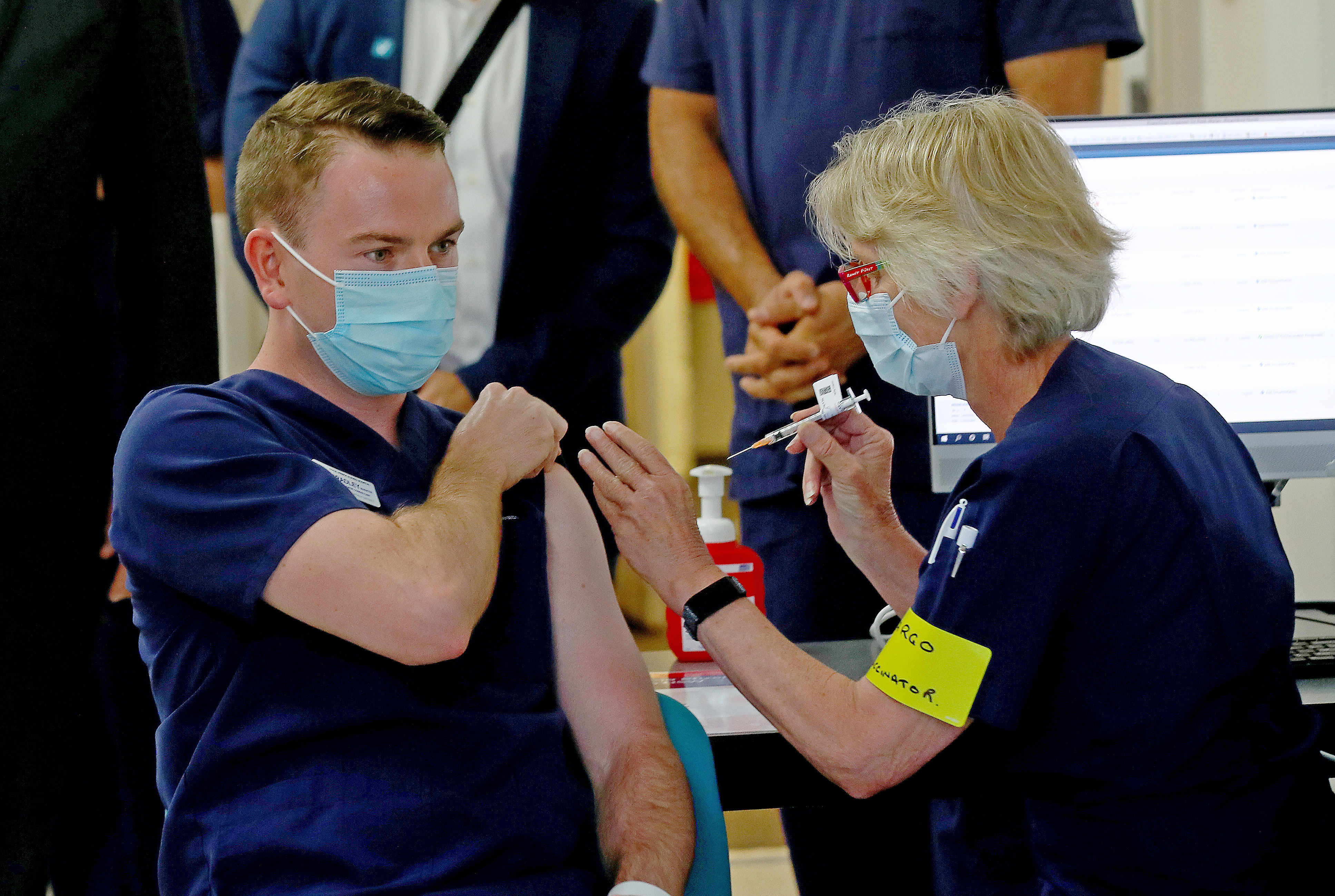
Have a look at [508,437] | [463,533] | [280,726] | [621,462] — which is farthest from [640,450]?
[280,726]

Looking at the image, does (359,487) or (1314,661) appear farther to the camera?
(1314,661)

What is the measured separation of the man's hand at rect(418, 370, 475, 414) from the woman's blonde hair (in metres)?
1.07

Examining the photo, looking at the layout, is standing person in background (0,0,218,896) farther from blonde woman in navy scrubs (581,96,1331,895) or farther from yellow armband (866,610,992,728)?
yellow armband (866,610,992,728)

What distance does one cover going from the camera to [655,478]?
1.35m

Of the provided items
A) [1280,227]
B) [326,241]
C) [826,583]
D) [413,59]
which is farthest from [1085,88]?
[326,241]

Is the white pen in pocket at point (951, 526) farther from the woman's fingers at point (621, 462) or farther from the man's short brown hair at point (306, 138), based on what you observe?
the man's short brown hair at point (306, 138)

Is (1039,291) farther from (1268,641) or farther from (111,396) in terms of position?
(111,396)

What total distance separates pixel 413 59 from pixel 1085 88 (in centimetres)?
129

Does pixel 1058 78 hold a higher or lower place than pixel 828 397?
higher

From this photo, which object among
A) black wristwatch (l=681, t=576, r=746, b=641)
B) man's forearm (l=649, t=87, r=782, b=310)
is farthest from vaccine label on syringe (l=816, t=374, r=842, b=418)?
man's forearm (l=649, t=87, r=782, b=310)

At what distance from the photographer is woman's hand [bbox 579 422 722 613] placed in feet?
4.28

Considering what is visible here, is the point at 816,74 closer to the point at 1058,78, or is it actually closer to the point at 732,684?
the point at 1058,78

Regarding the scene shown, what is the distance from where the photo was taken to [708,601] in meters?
1.27

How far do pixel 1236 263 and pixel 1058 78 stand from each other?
516 mm
